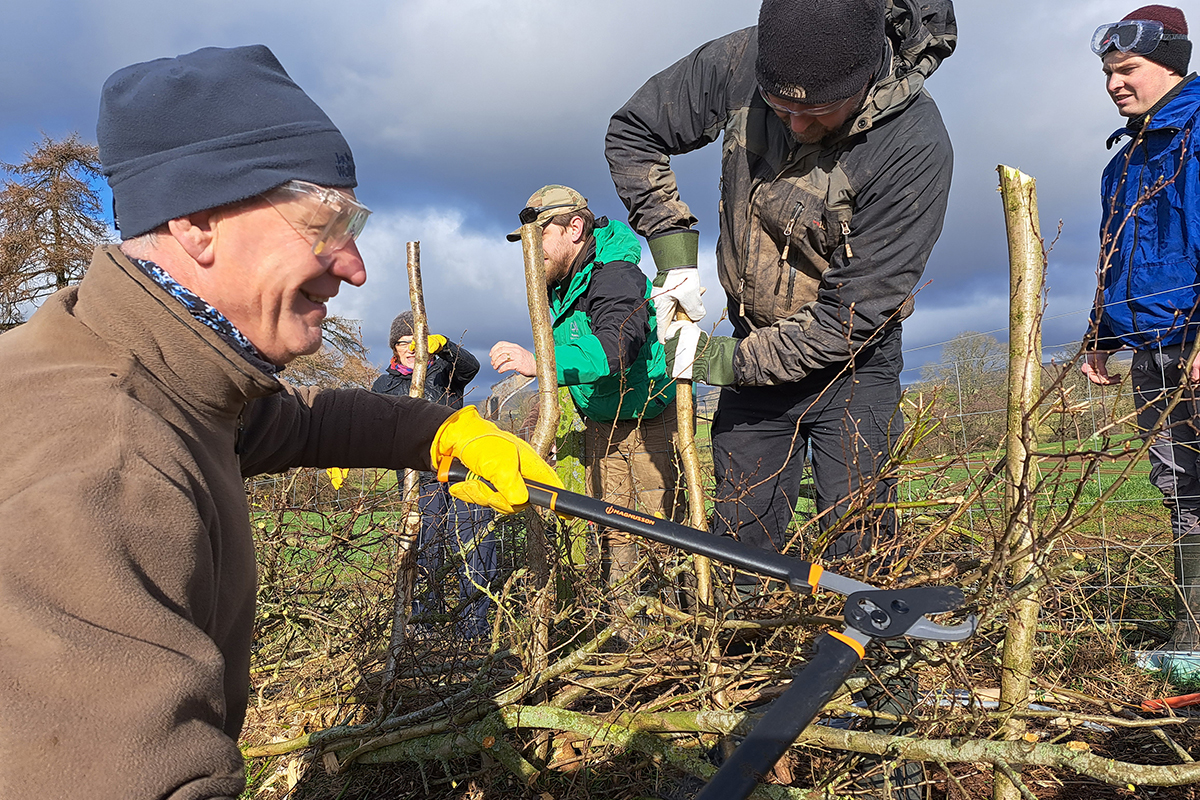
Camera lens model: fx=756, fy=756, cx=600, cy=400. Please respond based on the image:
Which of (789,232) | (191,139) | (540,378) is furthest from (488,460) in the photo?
(789,232)

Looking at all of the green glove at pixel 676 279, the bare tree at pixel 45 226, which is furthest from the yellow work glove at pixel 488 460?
the bare tree at pixel 45 226

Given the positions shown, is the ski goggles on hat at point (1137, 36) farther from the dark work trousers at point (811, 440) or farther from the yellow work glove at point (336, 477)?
the yellow work glove at point (336, 477)

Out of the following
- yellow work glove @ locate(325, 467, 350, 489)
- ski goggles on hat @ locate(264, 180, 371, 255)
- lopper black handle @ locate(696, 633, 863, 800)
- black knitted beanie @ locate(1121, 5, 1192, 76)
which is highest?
black knitted beanie @ locate(1121, 5, 1192, 76)

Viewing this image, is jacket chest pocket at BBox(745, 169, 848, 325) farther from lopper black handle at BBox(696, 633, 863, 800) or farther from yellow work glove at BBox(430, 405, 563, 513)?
lopper black handle at BBox(696, 633, 863, 800)

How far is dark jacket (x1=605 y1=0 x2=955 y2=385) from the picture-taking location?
2.56 meters

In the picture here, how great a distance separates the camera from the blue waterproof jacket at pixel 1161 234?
3.15m

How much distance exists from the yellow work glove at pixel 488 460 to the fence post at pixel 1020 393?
126 centimetres

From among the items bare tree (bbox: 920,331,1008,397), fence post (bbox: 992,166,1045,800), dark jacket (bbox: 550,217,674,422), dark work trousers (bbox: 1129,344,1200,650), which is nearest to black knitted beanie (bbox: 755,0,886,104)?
fence post (bbox: 992,166,1045,800)

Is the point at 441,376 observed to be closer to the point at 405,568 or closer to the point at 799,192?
the point at 405,568

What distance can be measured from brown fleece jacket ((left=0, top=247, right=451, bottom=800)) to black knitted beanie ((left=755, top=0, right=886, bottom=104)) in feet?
5.95

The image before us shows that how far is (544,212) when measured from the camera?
3627mm

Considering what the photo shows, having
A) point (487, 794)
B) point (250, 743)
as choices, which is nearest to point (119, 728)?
point (487, 794)

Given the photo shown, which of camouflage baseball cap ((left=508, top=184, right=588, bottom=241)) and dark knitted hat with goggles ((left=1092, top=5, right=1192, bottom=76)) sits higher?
dark knitted hat with goggles ((left=1092, top=5, right=1192, bottom=76))

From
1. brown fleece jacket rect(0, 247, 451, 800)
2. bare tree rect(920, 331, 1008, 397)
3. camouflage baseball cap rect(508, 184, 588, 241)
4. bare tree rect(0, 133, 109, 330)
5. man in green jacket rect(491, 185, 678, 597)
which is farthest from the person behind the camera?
bare tree rect(0, 133, 109, 330)
